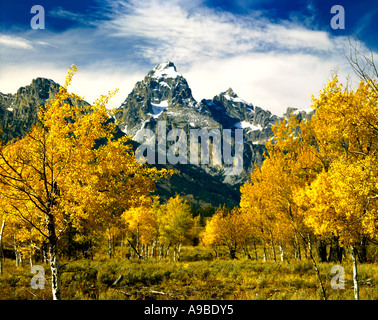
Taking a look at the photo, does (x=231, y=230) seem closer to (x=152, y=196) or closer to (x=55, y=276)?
(x=152, y=196)

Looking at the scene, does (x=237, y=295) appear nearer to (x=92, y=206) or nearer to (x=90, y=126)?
(x=92, y=206)

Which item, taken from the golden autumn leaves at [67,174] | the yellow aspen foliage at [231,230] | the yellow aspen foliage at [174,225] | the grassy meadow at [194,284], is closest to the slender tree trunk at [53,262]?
the golden autumn leaves at [67,174]

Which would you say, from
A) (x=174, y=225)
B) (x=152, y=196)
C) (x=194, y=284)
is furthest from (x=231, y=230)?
(x=152, y=196)

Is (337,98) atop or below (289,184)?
atop

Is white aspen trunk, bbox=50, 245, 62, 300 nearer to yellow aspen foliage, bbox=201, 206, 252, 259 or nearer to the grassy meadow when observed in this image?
the grassy meadow

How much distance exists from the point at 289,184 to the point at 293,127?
4.72m

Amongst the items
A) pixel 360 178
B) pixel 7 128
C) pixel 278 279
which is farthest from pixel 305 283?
pixel 7 128

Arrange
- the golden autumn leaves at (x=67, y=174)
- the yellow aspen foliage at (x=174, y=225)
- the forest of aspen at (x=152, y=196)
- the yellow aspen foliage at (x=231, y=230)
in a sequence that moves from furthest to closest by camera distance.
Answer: the yellow aspen foliage at (x=174, y=225), the yellow aspen foliage at (x=231, y=230), the forest of aspen at (x=152, y=196), the golden autumn leaves at (x=67, y=174)

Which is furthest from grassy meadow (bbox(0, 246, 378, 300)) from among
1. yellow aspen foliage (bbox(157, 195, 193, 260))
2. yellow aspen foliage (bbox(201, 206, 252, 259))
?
yellow aspen foliage (bbox(157, 195, 193, 260))

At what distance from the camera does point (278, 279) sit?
1703cm

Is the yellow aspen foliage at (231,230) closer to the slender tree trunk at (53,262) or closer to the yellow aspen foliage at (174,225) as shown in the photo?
the yellow aspen foliage at (174,225)
